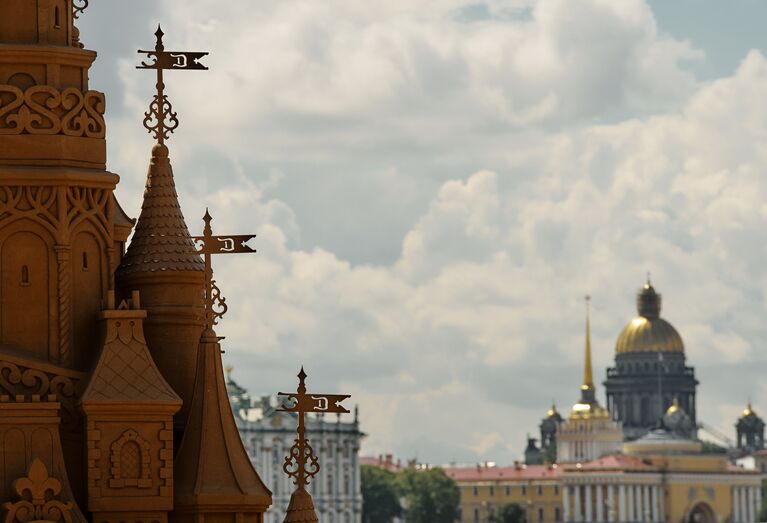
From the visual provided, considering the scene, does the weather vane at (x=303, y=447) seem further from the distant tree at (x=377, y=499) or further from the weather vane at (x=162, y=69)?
the distant tree at (x=377, y=499)

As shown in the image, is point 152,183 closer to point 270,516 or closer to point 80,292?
point 80,292

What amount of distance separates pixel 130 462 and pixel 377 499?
579 ft

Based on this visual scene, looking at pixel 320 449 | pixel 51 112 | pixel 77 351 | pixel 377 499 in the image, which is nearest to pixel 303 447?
pixel 77 351

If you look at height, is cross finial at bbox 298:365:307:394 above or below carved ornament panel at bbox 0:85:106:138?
below

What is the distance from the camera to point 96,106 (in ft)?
65.4

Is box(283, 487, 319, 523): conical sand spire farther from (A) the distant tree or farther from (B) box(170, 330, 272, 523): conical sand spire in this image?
(A) the distant tree

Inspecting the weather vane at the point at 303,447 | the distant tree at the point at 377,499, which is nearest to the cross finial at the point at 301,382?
the weather vane at the point at 303,447

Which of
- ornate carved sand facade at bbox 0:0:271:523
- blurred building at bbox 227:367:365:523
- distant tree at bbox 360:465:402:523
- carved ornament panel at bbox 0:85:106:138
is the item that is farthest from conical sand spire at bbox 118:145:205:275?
distant tree at bbox 360:465:402:523

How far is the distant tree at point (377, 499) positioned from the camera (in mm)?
193875

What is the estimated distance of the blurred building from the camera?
158 metres

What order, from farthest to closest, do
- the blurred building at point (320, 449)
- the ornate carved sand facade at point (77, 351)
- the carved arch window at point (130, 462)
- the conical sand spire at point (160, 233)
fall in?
the blurred building at point (320, 449)
the conical sand spire at point (160, 233)
the carved arch window at point (130, 462)
the ornate carved sand facade at point (77, 351)

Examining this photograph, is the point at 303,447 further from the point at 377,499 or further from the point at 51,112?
the point at 377,499

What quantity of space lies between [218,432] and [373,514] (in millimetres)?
174792

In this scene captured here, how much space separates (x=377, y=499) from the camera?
641ft
